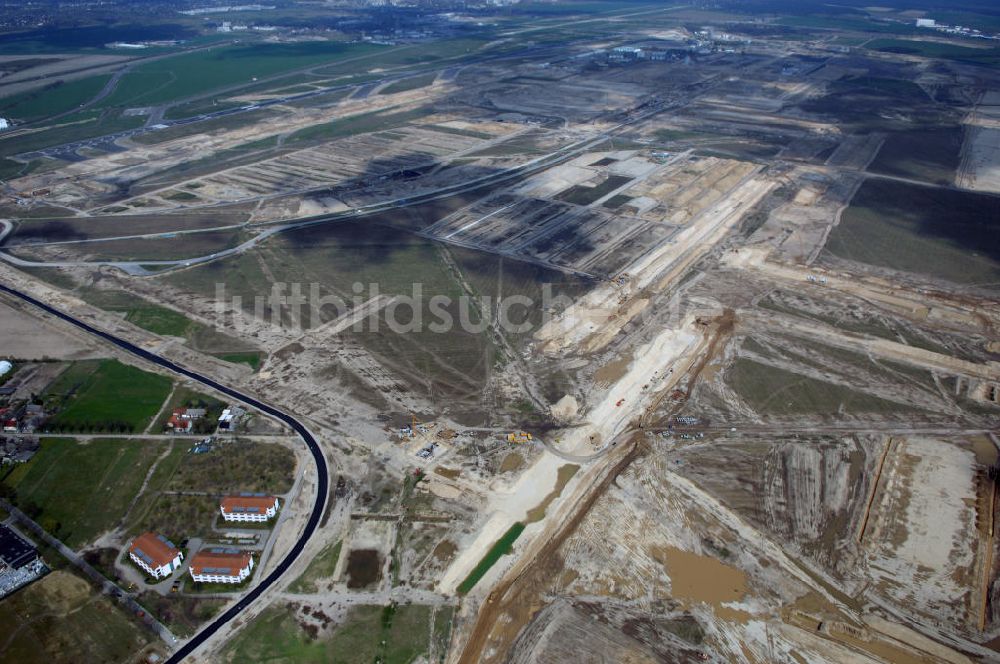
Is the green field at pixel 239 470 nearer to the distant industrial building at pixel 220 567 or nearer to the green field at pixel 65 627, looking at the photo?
the distant industrial building at pixel 220 567

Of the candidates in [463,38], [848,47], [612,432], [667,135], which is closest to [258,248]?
[612,432]

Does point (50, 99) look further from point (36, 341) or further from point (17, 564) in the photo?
point (17, 564)

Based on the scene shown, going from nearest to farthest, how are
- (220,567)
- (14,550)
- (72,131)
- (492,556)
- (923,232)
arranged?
(220,567)
(14,550)
(492,556)
(923,232)
(72,131)

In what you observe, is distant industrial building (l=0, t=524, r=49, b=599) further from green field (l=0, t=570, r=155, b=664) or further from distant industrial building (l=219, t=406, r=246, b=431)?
distant industrial building (l=219, t=406, r=246, b=431)

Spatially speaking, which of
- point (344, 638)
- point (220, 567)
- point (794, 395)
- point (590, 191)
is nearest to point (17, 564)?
point (220, 567)

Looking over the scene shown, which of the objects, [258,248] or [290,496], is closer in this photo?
[290,496]

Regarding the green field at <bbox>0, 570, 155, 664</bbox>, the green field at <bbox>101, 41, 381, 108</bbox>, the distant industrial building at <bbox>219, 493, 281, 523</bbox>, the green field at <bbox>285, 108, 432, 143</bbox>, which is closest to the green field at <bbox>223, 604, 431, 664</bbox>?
the green field at <bbox>0, 570, 155, 664</bbox>

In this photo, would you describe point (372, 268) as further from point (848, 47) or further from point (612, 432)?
point (848, 47)
